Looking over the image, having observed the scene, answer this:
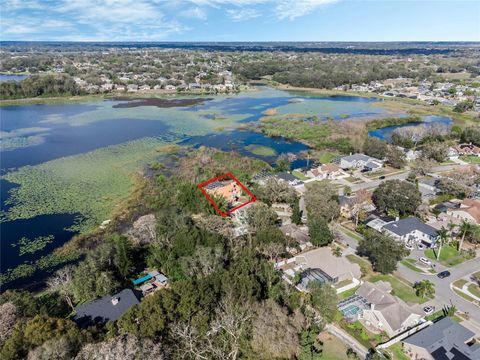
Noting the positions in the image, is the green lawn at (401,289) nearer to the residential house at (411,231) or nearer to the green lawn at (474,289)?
the green lawn at (474,289)

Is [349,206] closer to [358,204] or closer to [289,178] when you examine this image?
[358,204]

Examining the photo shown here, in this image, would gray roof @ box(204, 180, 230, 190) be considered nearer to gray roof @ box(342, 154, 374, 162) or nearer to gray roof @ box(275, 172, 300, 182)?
gray roof @ box(275, 172, 300, 182)

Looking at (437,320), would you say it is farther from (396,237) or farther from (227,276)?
(227,276)

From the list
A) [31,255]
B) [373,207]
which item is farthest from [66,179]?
[373,207]

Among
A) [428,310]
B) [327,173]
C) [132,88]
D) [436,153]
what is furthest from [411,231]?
[132,88]

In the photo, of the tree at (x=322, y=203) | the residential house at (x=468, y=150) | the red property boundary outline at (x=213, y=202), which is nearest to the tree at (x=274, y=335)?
the tree at (x=322, y=203)

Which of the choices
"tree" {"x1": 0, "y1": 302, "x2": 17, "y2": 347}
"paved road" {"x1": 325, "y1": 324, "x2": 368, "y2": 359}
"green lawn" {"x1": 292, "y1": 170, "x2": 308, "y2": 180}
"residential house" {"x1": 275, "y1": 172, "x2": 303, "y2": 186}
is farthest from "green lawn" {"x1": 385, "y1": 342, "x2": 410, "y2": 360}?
"green lawn" {"x1": 292, "y1": 170, "x2": 308, "y2": 180}

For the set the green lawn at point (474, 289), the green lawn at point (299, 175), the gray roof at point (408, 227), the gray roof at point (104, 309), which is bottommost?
the green lawn at point (474, 289)
